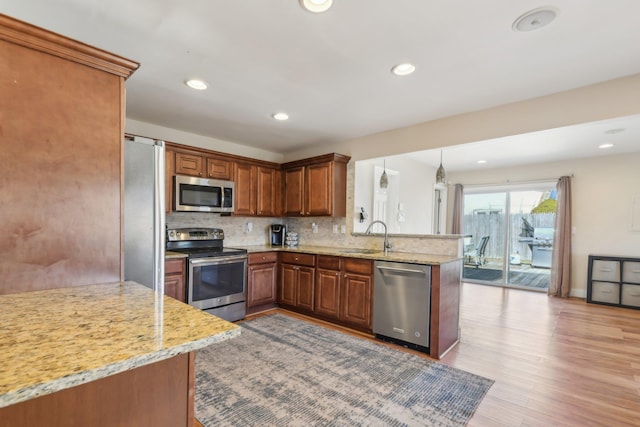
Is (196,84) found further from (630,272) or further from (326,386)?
(630,272)

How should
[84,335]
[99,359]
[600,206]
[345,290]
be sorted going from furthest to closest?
[600,206] → [345,290] → [84,335] → [99,359]

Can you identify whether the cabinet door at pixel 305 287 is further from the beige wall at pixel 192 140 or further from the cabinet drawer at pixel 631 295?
the cabinet drawer at pixel 631 295

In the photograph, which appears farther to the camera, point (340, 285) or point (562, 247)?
point (562, 247)

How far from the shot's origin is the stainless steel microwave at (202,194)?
3545 mm

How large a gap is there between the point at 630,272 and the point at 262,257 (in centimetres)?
567

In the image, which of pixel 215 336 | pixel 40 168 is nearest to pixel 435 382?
pixel 215 336

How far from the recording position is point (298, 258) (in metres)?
4.00

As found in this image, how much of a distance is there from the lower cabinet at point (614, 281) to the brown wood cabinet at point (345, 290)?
428 centimetres

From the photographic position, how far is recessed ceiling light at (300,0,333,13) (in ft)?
5.29

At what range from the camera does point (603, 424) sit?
190cm

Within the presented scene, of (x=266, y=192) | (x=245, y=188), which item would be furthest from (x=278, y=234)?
(x=245, y=188)

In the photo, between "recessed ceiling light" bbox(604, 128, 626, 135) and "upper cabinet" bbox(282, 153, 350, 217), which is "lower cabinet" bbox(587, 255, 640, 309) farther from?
"upper cabinet" bbox(282, 153, 350, 217)

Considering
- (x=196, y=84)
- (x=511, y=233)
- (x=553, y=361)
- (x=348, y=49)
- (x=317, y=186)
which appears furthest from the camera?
(x=511, y=233)

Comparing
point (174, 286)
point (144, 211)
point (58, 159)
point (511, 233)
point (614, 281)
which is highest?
point (58, 159)
